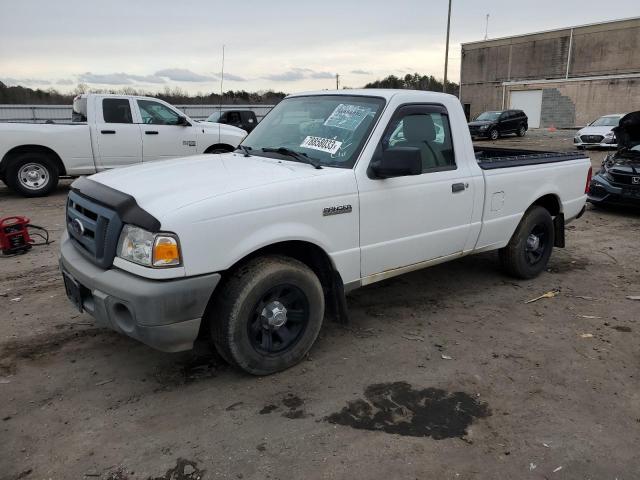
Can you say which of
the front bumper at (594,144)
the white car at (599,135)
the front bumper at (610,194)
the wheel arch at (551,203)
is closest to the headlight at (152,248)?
the wheel arch at (551,203)

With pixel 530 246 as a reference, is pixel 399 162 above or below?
above

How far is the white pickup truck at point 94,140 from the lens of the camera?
976 centimetres

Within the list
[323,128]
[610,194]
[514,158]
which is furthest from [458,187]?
[610,194]

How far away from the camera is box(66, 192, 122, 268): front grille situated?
3100 mm

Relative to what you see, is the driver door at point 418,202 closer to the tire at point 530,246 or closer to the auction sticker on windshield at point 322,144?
the auction sticker on windshield at point 322,144

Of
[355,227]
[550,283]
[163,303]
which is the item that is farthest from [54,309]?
[550,283]

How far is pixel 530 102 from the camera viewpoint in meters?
40.8

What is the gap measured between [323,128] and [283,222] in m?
1.10

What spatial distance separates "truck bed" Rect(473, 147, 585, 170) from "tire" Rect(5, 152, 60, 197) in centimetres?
809

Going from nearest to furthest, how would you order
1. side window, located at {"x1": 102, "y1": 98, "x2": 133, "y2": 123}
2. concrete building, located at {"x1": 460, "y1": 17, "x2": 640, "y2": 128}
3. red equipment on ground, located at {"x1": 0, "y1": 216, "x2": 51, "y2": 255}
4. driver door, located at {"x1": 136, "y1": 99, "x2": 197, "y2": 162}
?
red equipment on ground, located at {"x1": 0, "y1": 216, "x2": 51, "y2": 255}
side window, located at {"x1": 102, "y1": 98, "x2": 133, "y2": 123}
driver door, located at {"x1": 136, "y1": 99, "x2": 197, "y2": 162}
concrete building, located at {"x1": 460, "y1": 17, "x2": 640, "y2": 128}

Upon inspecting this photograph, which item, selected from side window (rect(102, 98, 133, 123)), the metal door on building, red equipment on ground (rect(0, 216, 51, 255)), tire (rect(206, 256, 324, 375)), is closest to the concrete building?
the metal door on building

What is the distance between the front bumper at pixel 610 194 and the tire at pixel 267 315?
734 centimetres

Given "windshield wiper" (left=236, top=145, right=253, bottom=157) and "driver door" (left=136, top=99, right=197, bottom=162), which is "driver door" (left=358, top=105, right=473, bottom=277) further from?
"driver door" (left=136, top=99, right=197, bottom=162)

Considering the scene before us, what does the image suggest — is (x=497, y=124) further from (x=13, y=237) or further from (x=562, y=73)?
(x=13, y=237)
